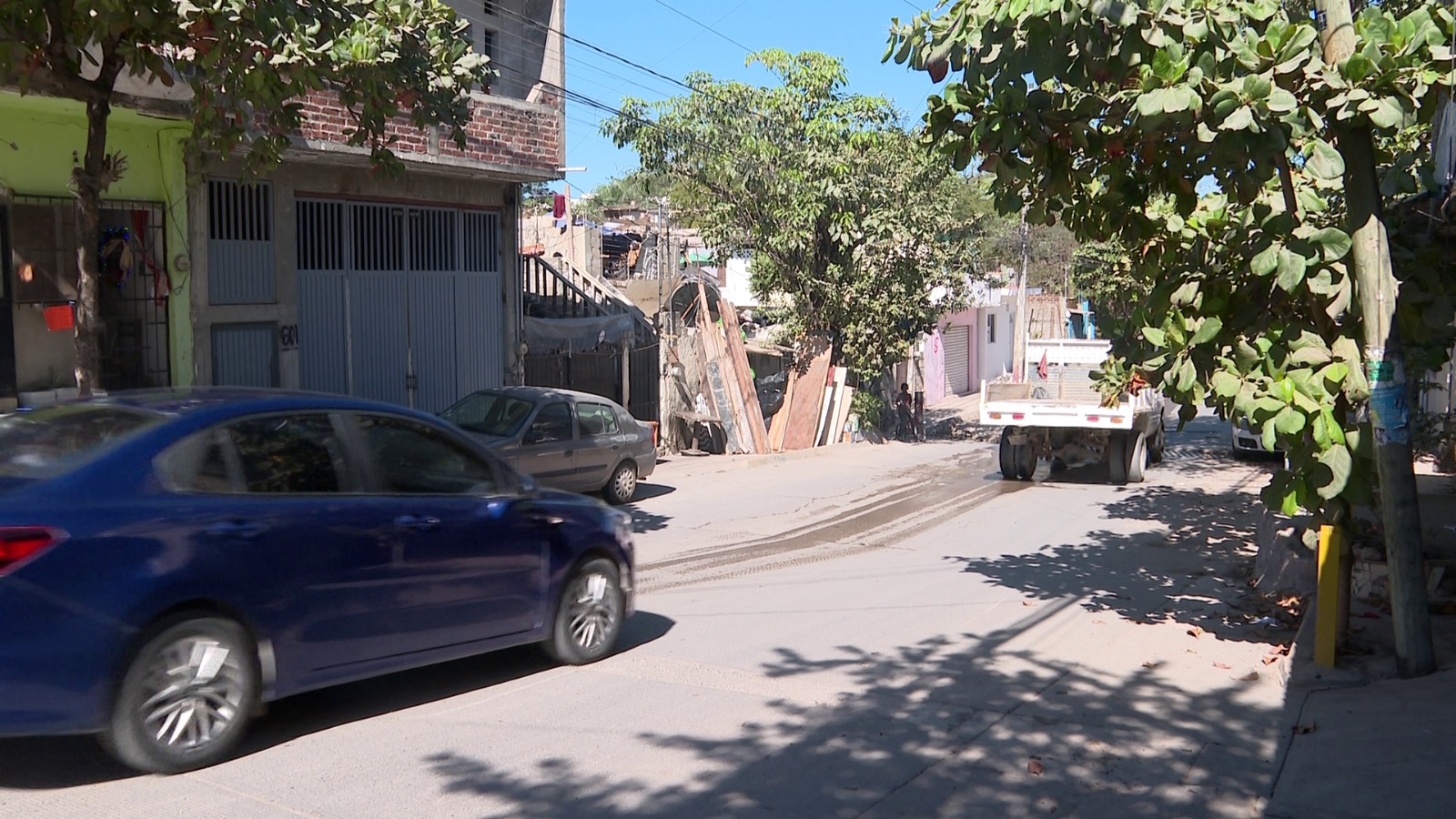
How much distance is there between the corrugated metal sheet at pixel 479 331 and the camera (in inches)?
665

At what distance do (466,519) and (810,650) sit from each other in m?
2.56

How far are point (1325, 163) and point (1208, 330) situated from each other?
115cm

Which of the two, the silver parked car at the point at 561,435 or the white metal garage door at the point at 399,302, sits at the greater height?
the white metal garage door at the point at 399,302

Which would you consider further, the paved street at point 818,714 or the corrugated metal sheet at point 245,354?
the corrugated metal sheet at point 245,354

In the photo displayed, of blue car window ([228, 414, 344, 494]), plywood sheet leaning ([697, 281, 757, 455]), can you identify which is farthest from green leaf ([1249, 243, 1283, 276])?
plywood sheet leaning ([697, 281, 757, 455])

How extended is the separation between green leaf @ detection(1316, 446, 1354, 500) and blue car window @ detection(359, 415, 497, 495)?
4554 mm

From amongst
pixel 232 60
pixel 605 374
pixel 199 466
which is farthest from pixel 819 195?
pixel 199 466

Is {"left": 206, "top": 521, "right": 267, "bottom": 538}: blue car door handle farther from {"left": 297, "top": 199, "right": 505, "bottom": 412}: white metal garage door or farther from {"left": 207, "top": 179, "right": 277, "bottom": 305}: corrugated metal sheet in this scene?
{"left": 297, "top": 199, "right": 505, "bottom": 412}: white metal garage door

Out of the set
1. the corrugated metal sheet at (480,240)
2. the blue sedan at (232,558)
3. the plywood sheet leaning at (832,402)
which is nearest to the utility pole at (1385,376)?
the blue sedan at (232,558)

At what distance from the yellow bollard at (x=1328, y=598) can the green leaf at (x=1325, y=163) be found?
2.16m

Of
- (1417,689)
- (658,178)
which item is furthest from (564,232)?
(1417,689)

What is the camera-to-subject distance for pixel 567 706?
21.0ft

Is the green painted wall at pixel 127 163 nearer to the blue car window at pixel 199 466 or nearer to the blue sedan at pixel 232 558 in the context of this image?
the blue sedan at pixel 232 558

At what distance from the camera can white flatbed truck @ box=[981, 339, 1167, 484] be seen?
1723cm
